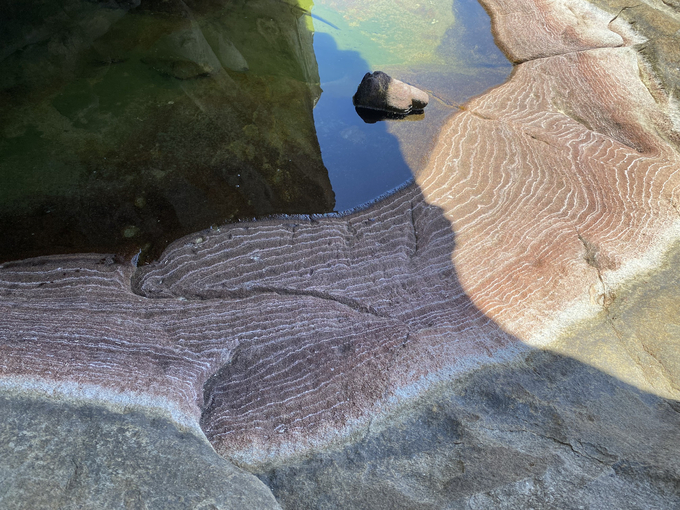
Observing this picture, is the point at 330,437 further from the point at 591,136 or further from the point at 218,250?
the point at 591,136

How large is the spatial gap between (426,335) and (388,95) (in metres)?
2.64

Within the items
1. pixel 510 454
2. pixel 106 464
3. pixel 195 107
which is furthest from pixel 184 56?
pixel 510 454

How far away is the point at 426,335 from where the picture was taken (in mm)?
2449

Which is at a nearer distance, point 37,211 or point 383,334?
point 383,334

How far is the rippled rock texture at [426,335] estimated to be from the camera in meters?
1.90

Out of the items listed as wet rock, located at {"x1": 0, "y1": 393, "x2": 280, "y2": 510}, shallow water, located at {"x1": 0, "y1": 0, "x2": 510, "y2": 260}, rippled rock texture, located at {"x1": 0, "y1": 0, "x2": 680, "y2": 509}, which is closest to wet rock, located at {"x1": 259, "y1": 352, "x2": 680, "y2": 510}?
rippled rock texture, located at {"x1": 0, "y1": 0, "x2": 680, "y2": 509}

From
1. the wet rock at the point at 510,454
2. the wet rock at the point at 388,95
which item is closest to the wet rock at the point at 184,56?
the wet rock at the point at 388,95

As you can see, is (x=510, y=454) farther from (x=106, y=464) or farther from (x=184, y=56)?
(x=184, y=56)

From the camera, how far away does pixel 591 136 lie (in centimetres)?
384

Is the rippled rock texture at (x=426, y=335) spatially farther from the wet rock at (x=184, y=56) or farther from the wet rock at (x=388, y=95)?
the wet rock at (x=184, y=56)

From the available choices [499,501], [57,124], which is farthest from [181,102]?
[499,501]

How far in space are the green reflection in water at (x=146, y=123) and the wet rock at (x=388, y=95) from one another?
53 cm

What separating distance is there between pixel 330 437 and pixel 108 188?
250cm

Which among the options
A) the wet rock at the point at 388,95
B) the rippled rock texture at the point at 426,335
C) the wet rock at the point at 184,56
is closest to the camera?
the rippled rock texture at the point at 426,335
